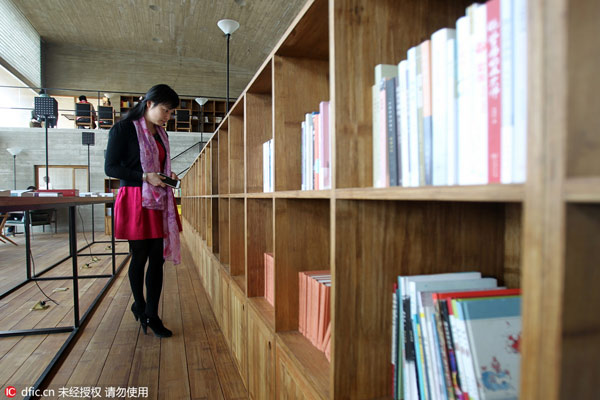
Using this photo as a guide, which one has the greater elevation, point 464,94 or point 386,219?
point 464,94

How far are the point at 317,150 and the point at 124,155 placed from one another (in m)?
1.63

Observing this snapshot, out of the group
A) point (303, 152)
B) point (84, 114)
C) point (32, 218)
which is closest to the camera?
point (303, 152)

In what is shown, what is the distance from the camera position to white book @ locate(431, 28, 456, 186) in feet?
2.09

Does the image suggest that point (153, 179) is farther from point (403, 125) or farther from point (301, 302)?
point (403, 125)

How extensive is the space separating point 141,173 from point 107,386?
119cm

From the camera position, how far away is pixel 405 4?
90 cm

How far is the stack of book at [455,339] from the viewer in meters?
0.67

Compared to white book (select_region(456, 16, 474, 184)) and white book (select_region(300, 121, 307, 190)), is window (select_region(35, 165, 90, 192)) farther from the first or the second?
white book (select_region(456, 16, 474, 184))

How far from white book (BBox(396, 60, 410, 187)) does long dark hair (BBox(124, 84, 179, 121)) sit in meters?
1.94

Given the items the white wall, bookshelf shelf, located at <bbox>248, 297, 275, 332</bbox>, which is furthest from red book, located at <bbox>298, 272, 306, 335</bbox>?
the white wall

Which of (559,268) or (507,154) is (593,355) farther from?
(507,154)

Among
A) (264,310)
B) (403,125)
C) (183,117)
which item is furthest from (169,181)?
(183,117)

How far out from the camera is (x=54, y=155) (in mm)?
11219

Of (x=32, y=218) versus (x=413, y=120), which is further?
(x=32, y=218)
